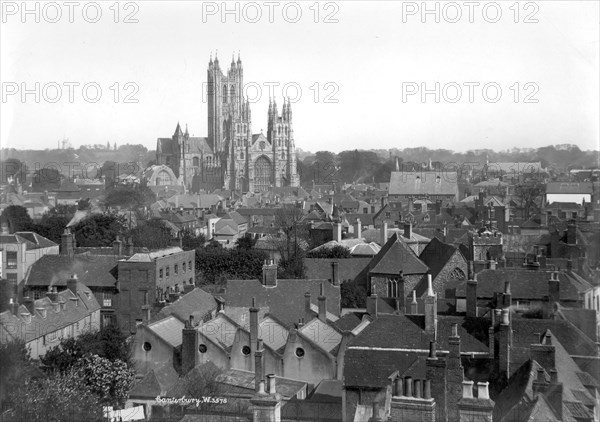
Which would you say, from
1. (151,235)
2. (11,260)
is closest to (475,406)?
(11,260)

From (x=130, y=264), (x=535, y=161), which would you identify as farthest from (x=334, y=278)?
(x=535, y=161)

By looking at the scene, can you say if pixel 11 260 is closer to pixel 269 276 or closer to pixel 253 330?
pixel 269 276

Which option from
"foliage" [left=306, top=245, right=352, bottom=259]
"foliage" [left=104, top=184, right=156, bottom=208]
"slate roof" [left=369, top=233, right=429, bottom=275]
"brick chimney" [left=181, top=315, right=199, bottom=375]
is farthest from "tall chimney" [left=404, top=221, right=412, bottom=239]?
"foliage" [left=104, top=184, right=156, bottom=208]

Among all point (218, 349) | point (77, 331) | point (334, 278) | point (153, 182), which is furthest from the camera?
point (153, 182)

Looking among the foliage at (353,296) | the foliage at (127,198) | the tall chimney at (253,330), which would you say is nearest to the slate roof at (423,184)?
the foliage at (127,198)

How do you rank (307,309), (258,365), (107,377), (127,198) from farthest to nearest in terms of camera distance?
(127,198), (307,309), (107,377), (258,365)

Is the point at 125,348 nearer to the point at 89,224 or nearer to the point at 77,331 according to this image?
the point at 77,331

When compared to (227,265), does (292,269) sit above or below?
above

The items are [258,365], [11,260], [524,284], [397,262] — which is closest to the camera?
[258,365]
